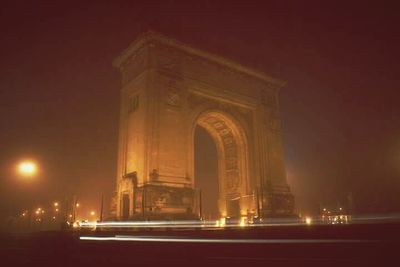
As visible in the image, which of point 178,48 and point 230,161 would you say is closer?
point 178,48

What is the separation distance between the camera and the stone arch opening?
102 feet

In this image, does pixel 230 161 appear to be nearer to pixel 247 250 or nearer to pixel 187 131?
pixel 187 131

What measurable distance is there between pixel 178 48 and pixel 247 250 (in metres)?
23.2

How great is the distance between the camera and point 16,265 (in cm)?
720

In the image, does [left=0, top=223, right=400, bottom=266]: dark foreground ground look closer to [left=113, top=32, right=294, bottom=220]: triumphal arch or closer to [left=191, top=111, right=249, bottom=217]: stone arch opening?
[left=113, top=32, right=294, bottom=220]: triumphal arch

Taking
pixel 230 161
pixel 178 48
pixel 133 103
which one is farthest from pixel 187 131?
pixel 230 161

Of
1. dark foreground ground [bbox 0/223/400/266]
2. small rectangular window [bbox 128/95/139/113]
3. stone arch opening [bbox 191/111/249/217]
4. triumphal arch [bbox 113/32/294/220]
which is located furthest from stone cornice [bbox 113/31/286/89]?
Result: dark foreground ground [bbox 0/223/400/266]

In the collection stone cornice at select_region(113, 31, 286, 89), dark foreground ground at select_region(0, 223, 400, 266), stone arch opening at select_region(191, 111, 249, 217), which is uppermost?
stone cornice at select_region(113, 31, 286, 89)

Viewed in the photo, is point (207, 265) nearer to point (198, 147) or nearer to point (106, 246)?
point (106, 246)

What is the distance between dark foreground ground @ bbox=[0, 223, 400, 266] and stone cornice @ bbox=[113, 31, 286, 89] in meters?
20.1

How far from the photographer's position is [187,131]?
2736 centimetres

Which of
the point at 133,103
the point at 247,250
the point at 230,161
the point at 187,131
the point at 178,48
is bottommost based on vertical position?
the point at 247,250

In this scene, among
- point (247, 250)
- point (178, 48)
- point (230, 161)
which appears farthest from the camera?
point (230, 161)

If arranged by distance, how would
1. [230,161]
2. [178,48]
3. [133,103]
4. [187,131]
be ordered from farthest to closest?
[230,161]
[133,103]
[178,48]
[187,131]
